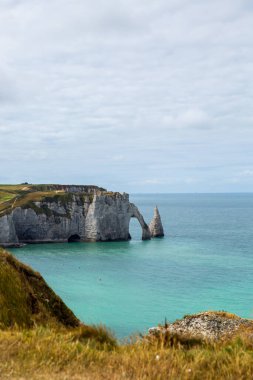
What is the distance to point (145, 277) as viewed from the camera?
7394 centimetres

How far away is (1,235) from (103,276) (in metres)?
46.0

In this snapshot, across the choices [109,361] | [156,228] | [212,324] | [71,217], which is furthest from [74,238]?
[109,361]

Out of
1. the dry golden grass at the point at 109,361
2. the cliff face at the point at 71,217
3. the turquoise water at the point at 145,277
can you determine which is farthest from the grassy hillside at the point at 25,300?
the cliff face at the point at 71,217

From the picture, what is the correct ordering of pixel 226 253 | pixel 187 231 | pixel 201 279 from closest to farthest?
pixel 201 279, pixel 226 253, pixel 187 231

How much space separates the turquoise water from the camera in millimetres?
51656

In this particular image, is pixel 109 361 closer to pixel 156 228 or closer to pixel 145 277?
pixel 145 277

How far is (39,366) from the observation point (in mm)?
8039

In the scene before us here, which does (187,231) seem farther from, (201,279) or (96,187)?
(201,279)

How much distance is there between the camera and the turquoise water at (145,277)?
169 feet

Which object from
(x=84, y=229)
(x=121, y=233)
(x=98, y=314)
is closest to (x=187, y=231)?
(x=121, y=233)

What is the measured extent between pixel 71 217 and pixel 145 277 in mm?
54306

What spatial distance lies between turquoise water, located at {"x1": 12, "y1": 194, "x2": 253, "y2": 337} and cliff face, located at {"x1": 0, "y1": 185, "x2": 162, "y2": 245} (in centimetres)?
620

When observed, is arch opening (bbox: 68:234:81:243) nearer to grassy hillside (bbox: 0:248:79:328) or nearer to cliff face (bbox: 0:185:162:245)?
cliff face (bbox: 0:185:162:245)

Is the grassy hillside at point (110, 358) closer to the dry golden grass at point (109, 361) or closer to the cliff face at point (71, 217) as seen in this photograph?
the dry golden grass at point (109, 361)
